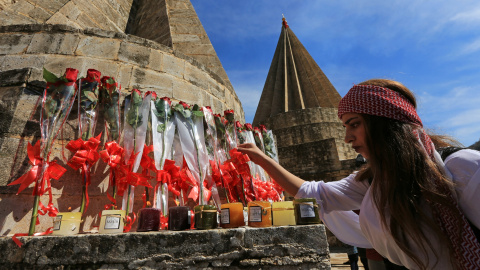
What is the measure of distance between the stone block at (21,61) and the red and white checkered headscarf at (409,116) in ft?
10.7

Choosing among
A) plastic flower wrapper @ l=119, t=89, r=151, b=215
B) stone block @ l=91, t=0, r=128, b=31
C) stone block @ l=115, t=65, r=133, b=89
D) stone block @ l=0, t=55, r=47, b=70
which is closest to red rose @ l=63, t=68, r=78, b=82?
plastic flower wrapper @ l=119, t=89, r=151, b=215

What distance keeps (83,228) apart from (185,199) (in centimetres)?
94

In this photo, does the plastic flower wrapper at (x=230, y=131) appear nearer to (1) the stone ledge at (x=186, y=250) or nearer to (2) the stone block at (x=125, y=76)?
(2) the stone block at (x=125, y=76)

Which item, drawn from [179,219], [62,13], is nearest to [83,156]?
[179,219]

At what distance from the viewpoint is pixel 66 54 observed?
292 centimetres

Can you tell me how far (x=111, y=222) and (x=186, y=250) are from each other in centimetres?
59

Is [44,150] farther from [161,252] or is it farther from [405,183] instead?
[405,183]

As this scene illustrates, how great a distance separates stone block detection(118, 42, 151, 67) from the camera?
10.3ft

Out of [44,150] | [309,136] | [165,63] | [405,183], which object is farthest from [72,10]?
[309,136]

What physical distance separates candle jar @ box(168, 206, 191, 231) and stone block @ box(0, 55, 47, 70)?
2.53 metres

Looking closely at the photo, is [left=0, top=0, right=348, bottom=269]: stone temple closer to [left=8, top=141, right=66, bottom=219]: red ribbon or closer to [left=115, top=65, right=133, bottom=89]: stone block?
[left=115, top=65, right=133, bottom=89]: stone block

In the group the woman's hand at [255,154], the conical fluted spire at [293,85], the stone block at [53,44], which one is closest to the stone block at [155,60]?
the stone block at [53,44]

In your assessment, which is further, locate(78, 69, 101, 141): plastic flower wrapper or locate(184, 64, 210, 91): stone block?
locate(184, 64, 210, 91): stone block

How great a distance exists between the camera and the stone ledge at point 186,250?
123 centimetres
